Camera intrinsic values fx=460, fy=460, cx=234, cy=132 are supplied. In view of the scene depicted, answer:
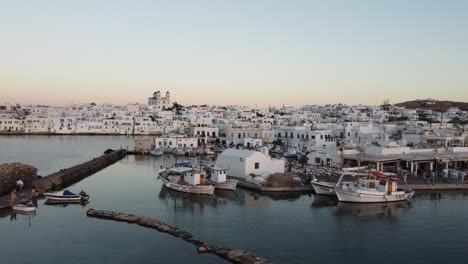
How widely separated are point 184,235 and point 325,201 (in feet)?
22.6

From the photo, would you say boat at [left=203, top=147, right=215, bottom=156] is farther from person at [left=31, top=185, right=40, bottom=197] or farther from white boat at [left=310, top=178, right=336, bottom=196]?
person at [left=31, top=185, right=40, bottom=197]

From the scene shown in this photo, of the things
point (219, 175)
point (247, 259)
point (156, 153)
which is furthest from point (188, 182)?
point (156, 153)

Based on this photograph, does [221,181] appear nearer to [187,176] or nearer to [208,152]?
[187,176]

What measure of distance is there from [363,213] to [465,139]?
21.2m

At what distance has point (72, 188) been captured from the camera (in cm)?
1898

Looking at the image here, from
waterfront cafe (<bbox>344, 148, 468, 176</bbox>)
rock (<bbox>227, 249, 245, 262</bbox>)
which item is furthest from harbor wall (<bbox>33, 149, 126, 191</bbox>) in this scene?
waterfront cafe (<bbox>344, 148, 468, 176</bbox>)

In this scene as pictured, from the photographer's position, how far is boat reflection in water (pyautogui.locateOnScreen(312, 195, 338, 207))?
1631cm

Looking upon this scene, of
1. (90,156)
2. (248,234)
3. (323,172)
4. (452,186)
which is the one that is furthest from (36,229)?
(90,156)

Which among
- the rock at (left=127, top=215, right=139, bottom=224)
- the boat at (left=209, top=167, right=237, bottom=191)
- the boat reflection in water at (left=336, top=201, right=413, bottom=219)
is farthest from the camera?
the boat at (left=209, top=167, right=237, bottom=191)

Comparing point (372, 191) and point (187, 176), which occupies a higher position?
point (187, 176)

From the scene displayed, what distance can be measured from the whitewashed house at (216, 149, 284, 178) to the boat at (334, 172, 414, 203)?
13.8 feet

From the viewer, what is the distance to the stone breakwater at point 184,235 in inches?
394


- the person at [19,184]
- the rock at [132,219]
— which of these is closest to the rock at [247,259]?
the rock at [132,219]

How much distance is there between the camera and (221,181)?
1881 cm
